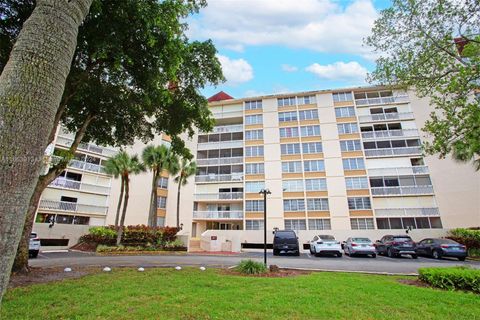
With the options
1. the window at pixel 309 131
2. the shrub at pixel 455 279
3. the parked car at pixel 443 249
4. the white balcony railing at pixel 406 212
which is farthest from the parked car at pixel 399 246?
the window at pixel 309 131

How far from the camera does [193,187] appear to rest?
35000 millimetres

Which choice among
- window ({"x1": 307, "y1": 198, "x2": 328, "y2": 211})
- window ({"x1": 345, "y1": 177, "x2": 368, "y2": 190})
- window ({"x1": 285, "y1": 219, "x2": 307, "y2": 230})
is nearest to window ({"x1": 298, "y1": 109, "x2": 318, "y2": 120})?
window ({"x1": 345, "y1": 177, "x2": 368, "y2": 190})

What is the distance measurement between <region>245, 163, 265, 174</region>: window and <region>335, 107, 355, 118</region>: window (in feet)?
40.3

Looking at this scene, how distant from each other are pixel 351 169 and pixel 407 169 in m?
6.30

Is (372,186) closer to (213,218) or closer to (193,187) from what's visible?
(213,218)

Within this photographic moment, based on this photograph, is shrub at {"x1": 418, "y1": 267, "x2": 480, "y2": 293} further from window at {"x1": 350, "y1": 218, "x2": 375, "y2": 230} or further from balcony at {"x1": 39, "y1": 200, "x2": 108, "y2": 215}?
balcony at {"x1": 39, "y1": 200, "x2": 108, "y2": 215}

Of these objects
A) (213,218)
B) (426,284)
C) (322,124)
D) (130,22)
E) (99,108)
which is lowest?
(426,284)

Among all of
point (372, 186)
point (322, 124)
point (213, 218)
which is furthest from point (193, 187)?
point (372, 186)

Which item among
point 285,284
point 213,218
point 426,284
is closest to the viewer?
point 285,284

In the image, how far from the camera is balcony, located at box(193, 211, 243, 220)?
109 ft

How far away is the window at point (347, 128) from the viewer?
3357 cm

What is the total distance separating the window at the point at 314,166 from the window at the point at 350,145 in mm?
3405

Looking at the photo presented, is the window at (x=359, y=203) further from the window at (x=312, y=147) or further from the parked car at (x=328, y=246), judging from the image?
the parked car at (x=328, y=246)

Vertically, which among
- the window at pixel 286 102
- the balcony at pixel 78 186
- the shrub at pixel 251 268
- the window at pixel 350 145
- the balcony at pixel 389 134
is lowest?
the shrub at pixel 251 268
